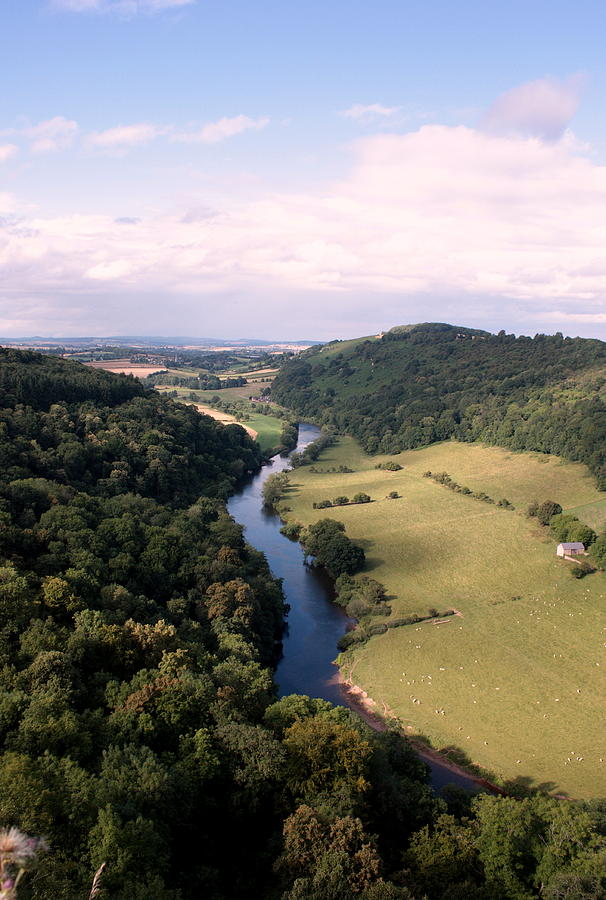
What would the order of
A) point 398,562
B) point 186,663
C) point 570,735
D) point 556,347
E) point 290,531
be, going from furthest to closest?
point 556,347
point 290,531
point 398,562
point 570,735
point 186,663

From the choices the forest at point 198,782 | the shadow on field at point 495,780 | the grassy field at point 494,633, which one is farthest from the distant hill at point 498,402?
the forest at point 198,782

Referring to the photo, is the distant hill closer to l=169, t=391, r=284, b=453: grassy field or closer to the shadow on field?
l=169, t=391, r=284, b=453: grassy field

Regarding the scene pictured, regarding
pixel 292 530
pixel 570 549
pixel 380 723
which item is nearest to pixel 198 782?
pixel 380 723

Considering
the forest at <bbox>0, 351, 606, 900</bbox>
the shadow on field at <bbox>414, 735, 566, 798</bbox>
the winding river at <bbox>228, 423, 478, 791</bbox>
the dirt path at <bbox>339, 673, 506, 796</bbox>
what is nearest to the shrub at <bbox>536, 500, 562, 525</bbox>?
the winding river at <bbox>228, 423, 478, 791</bbox>

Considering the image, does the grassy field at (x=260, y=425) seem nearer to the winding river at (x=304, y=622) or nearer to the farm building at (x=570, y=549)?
the winding river at (x=304, y=622)

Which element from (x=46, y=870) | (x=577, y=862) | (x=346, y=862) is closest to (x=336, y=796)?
(x=346, y=862)

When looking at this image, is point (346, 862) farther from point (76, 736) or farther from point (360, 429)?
point (360, 429)

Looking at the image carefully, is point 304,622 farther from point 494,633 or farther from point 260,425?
point 260,425
